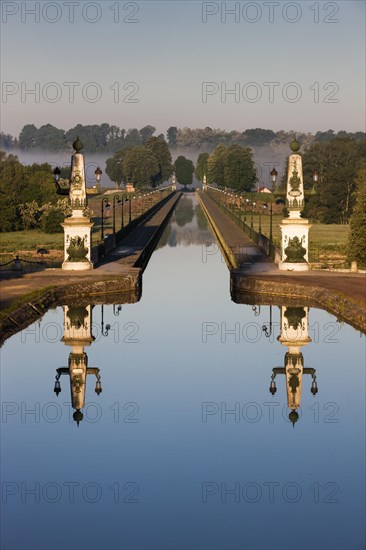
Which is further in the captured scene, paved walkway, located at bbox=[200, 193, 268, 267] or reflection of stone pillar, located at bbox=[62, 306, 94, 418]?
paved walkway, located at bbox=[200, 193, 268, 267]

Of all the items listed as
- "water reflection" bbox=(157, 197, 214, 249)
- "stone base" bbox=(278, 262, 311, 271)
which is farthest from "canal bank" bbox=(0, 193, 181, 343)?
"water reflection" bbox=(157, 197, 214, 249)

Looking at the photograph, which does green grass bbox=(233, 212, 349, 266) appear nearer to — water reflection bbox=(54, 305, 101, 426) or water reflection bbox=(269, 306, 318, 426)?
water reflection bbox=(269, 306, 318, 426)

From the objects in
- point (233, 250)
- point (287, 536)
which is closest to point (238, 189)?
point (233, 250)

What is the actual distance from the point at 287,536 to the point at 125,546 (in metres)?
2.32

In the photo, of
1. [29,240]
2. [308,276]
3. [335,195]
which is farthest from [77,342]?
[335,195]

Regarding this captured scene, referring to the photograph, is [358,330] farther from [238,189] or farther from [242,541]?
[238,189]

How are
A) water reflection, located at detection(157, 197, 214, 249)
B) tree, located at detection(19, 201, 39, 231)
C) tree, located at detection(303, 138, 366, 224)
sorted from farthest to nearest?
tree, located at detection(303, 138, 366, 224)
tree, located at detection(19, 201, 39, 231)
water reflection, located at detection(157, 197, 214, 249)

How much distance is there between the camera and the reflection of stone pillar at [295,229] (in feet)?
138

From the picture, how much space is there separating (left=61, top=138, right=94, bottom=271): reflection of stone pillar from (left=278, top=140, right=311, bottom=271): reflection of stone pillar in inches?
325

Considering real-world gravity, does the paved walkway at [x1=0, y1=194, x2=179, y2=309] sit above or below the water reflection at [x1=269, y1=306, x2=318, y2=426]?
above

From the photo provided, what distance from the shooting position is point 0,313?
30.1 metres

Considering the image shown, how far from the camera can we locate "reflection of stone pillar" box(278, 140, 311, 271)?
42156 mm

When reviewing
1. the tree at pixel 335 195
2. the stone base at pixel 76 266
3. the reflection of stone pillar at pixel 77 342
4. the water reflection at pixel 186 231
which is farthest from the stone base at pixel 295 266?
the tree at pixel 335 195

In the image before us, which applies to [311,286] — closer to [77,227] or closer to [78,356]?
[77,227]
